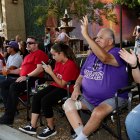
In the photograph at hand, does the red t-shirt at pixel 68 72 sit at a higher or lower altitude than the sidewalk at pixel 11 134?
higher

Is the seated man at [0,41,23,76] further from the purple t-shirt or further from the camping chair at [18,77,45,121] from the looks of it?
the purple t-shirt

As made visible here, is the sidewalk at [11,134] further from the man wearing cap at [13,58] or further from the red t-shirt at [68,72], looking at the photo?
the man wearing cap at [13,58]

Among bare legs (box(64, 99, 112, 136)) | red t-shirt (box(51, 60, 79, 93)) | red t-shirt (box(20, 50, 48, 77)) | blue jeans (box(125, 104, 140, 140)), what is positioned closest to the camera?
blue jeans (box(125, 104, 140, 140))

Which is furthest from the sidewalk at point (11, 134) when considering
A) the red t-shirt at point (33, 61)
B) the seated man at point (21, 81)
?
the red t-shirt at point (33, 61)

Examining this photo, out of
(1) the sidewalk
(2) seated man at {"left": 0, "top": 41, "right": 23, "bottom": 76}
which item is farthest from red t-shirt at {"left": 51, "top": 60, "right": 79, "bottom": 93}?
(2) seated man at {"left": 0, "top": 41, "right": 23, "bottom": 76}

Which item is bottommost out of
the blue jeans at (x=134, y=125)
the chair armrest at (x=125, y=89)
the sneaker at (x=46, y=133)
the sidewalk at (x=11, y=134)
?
the sidewalk at (x=11, y=134)

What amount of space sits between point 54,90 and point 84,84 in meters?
0.76

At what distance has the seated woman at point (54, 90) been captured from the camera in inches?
189

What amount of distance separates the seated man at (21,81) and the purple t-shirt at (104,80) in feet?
5.34

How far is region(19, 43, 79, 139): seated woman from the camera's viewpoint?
4.80 meters


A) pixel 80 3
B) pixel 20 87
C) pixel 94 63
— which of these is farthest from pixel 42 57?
pixel 80 3

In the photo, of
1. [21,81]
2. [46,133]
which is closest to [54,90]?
[46,133]

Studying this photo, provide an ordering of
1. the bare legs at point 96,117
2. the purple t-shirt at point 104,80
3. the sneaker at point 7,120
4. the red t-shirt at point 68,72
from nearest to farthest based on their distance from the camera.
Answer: the bare legs at point 96,117
the purple t-shirt at point 104,80
the red t-shirt at point 68,72
the sneaker at point 7,120

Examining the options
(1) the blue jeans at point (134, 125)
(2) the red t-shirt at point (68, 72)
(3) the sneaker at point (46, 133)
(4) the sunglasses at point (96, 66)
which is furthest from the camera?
(2) the red t-shirt at point (68, 72)
